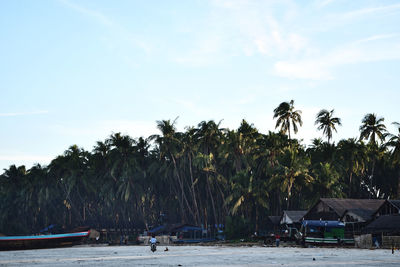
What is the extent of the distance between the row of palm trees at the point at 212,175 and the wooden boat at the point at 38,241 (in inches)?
858

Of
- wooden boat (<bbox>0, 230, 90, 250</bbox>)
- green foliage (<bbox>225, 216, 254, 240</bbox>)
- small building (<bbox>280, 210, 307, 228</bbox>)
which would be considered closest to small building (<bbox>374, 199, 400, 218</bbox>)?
small building (<bbox>280, 210, 307, 228</bbox>)

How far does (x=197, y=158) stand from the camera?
82.4 meters

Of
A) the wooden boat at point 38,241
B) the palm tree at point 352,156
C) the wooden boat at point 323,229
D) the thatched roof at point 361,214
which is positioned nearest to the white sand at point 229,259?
the thatched roof at point 361,214

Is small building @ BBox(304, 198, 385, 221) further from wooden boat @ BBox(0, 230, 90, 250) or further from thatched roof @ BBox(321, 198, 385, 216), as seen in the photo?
wooden boat @ BBox(0, 230, 90, 250)

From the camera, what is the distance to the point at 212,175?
89.7 m

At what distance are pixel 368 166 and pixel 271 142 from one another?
77.0ft

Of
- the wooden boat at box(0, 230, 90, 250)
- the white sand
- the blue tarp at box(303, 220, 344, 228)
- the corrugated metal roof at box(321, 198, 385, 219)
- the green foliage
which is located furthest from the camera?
the green foliage

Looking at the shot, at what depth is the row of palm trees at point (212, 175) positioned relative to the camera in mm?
76250

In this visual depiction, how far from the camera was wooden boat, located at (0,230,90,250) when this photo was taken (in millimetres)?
60375

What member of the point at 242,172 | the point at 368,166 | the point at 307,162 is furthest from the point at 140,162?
the point at 368,166

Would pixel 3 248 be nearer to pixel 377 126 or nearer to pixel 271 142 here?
pixel 271 142

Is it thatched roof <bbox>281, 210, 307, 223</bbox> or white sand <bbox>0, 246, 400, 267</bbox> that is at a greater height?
thatched roof <bbox>281, 210, 307, 223</bbox>

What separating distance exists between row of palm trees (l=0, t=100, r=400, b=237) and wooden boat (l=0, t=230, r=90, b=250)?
71.5 ft

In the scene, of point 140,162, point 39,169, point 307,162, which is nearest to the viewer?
point 307,162
